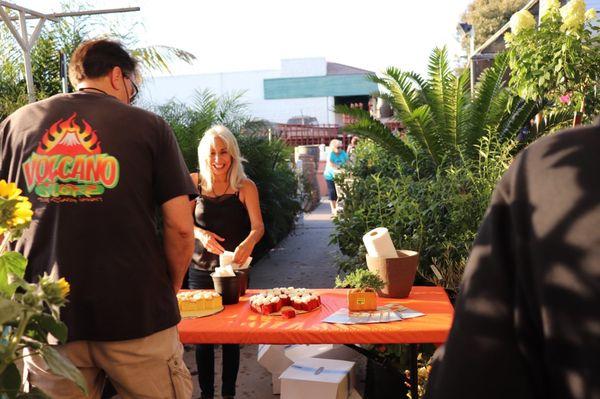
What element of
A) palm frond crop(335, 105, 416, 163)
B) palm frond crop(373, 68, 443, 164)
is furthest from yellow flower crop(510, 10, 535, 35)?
palm frond crop(335, 105, 416, 163)

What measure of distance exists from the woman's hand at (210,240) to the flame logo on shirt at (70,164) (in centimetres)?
160

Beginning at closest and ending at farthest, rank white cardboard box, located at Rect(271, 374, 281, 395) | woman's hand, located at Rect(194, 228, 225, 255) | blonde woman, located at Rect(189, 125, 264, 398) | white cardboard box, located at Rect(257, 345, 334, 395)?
woman's hand, located at Rect(194, 228, 225, 255)
blonde woman, located at Rect(189, 125, 264, 398)
white cardboard box, located at Rect(257, 345, 334, 395)
white cardboard box, located at Rect(271, 374, 281, 395)

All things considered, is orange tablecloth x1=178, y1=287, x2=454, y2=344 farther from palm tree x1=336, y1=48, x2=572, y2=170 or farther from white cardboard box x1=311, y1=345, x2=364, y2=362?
palm tree x1=336, y1=48, x2=572, y2=170

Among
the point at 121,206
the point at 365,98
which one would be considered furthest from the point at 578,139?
the point at 365,98

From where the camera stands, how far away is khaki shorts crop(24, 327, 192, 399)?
2.00m

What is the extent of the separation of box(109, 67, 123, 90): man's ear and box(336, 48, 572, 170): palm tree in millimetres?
4575

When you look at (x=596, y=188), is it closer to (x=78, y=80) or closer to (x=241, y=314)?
(x=78, y=80)

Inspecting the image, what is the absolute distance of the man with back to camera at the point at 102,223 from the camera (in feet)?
6.44

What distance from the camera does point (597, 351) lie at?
0.58 m

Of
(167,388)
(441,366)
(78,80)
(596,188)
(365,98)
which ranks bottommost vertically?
(167,388)

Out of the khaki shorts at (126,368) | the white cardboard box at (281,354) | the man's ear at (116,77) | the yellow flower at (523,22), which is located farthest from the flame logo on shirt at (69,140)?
the yellow flower at (523,22)

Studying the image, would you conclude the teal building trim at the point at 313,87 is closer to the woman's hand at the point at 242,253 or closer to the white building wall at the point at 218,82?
the white building wall at the point at 218,82

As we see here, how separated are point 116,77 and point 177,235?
0.64 metres

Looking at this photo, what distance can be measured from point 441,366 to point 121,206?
Answer: 5.02 feet
